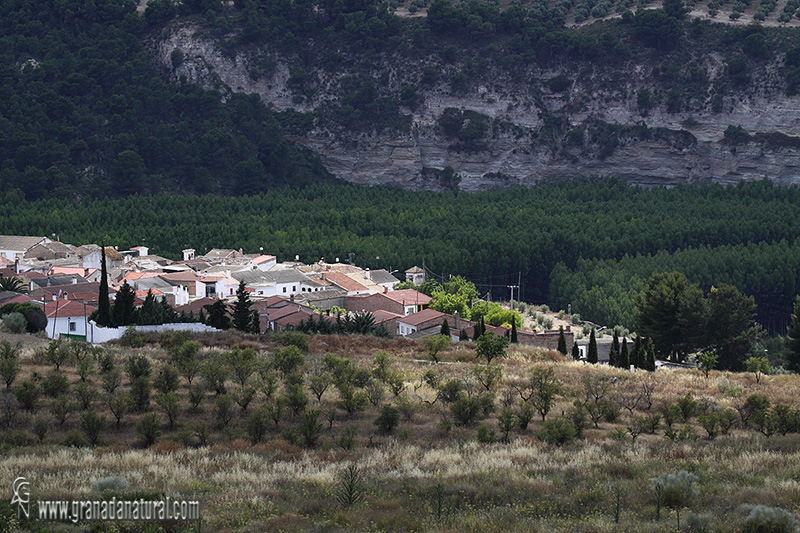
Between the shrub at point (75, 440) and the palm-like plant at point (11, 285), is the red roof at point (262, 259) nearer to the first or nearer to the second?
→ the palm-like plant at point (11, 285)

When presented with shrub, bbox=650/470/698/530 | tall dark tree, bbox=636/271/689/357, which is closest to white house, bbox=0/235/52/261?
tall dark tree, bbox=636/271/689/357

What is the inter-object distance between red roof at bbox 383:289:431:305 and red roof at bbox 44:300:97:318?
66.7ft

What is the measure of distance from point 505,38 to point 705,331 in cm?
9813

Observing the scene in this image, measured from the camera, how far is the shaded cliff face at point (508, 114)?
12950cm

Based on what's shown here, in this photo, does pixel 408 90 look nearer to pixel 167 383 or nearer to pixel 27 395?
pixel 167 383

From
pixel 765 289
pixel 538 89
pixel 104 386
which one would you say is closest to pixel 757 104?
pixel 538 89

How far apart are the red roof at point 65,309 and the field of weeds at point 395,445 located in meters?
10.7

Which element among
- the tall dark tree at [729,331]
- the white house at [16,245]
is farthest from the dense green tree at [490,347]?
the white house at [16,245]

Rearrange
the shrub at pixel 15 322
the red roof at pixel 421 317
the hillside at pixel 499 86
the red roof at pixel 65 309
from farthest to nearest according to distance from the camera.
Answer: the hillside at pixel 499 86
the red roof at pixel 421 317
the red roof at pixel 65 309
the shrub at pixel 15 322

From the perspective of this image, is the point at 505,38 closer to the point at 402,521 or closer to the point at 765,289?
the point at 765,289

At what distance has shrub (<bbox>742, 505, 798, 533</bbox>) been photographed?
570 inches

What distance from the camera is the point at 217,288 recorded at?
212 ft

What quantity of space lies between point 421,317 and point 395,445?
33.3 metres

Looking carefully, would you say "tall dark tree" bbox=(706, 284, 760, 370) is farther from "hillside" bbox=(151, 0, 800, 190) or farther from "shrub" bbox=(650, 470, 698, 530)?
"hillside" bbox=(151, 0, 800, 190)
